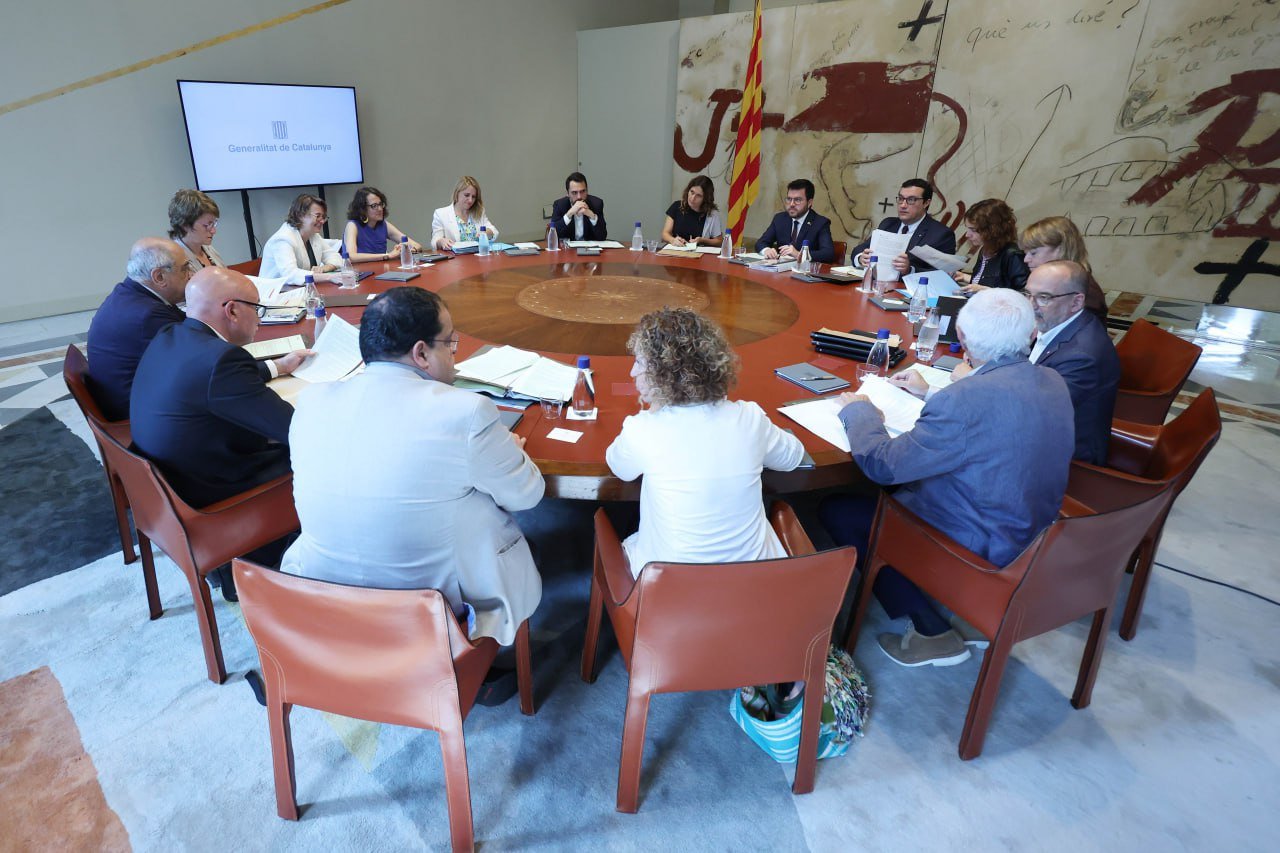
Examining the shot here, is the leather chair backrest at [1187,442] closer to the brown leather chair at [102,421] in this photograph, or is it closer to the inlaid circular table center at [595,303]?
the inlaid circular table center at [595,303]

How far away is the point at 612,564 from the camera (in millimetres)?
1747

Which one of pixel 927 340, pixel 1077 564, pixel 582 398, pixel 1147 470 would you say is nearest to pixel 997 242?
pixel 927 340

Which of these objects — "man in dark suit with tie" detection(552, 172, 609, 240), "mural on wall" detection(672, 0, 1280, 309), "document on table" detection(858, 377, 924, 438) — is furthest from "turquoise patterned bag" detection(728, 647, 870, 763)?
"mural on wall" detection(672, 0, 1280, 309)

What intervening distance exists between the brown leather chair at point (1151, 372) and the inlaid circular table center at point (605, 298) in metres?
2.06

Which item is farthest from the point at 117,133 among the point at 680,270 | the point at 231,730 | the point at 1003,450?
the point at 1003,450

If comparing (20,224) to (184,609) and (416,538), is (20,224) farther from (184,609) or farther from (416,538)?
(416,538)

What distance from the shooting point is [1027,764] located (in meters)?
1.87

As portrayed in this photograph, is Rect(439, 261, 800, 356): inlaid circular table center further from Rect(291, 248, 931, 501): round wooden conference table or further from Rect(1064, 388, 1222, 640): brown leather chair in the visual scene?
Rect(1064, 388, 1222, 640): brown leather chair

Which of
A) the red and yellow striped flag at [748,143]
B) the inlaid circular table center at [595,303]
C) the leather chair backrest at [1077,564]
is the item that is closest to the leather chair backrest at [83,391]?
the inlaid circular table center at [595,303]

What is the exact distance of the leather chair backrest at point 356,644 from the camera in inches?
50.3

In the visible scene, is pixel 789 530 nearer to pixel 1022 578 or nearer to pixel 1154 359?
pixel 1022 578

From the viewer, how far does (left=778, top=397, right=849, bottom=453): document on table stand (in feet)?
6.63

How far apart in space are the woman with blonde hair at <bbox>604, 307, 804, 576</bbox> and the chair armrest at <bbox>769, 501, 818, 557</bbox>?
16 centimetres

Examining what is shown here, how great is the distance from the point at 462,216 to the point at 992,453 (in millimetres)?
4460
